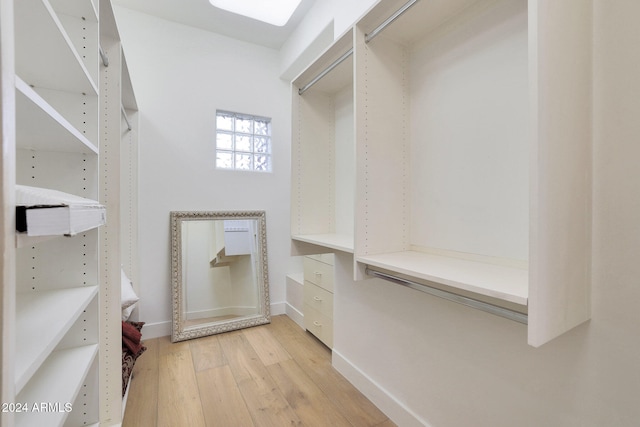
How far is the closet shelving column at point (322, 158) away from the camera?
76.0 inches

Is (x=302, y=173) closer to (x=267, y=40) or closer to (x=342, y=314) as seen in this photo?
(x=342, y=314)

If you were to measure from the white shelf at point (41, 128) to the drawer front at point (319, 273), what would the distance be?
5.48 ft

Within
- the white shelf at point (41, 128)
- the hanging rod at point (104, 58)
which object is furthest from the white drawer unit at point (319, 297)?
the hanging rod at point (104, 58)

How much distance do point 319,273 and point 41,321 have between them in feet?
5.87

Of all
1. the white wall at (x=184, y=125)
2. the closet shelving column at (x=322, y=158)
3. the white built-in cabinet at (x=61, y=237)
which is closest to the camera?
the white built-in cabinet at (x=61, y=237)

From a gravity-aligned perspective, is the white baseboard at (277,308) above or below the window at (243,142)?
below

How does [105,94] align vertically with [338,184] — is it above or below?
above

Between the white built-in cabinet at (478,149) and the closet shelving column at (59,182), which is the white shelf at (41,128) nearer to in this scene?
the closet shelving column at (59,182)

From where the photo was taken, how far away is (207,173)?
9.12 ft

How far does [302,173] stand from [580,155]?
145 centimetres

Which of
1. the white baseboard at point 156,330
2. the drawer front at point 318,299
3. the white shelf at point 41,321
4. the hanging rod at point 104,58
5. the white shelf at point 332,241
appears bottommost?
the white baseboard at point 156,330

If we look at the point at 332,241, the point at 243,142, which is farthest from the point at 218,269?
the point at 332,241

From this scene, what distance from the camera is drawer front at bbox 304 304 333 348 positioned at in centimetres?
228

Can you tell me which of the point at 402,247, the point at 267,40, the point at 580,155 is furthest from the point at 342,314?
the point at 267,40
